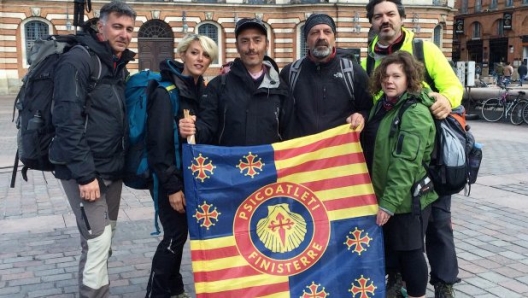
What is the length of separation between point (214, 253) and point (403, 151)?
1.47 meters

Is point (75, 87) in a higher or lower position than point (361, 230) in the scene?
higher

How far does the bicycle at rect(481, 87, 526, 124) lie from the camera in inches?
712

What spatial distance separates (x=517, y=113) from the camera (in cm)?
1786

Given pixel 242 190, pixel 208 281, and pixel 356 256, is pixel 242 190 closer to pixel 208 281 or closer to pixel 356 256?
pixel 208 281

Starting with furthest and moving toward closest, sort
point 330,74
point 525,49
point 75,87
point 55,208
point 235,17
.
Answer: point 525,49, point 235,17, point 55,208, point 330,74, point 75,87

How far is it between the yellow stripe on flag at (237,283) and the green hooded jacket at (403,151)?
3.06 ft

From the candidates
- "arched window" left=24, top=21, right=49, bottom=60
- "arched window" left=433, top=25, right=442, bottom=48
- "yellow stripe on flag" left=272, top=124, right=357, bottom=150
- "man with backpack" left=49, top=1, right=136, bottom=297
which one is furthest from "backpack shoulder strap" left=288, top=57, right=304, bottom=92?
"arched window" left=433, top=25, right=442, bottom=48

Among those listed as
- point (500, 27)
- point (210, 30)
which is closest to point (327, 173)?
point (210, 30)

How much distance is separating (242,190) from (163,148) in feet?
2.13

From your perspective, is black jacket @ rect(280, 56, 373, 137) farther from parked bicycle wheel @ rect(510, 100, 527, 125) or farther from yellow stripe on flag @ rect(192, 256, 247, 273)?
parked bicycle wheel @ rect(510, 100, 527, 125)

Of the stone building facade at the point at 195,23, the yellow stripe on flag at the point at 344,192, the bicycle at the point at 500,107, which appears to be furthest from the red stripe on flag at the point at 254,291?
the stone building facade at the point at 195,23

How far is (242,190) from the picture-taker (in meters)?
3.86

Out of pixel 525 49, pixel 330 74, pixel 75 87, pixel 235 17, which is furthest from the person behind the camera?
pixel 525 49

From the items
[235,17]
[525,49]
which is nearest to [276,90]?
[235,17]
